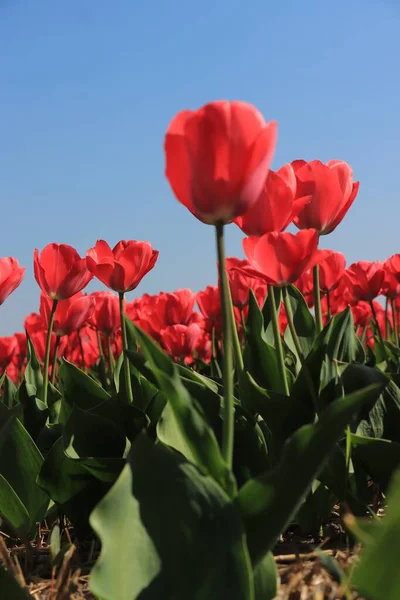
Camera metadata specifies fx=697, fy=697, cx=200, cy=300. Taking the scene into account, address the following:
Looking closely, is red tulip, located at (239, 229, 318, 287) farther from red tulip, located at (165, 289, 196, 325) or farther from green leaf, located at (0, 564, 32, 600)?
red tulip, located at (165, 289, 196, 325)

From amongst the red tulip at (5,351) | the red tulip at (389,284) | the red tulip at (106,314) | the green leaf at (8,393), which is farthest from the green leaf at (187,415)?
the red tulip at (5,351)

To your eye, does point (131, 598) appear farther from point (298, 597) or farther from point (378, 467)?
point (378, 467)

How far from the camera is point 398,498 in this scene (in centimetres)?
92

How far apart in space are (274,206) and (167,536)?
79cm

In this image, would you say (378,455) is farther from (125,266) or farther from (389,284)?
(389,284)

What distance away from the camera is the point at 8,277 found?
90.6 inches

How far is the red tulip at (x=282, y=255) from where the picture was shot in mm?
1571

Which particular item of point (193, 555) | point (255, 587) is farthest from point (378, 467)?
point (193, 555)

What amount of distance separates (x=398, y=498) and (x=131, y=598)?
0.52 m

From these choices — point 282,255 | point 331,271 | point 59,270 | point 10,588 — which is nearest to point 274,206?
point 282,255

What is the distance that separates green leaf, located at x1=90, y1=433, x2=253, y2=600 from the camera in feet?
3.79

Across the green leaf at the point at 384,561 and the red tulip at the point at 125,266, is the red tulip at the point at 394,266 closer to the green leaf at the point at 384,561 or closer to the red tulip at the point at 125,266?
the red tulip at the point at 125,266

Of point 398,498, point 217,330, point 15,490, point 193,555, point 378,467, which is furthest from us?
point 217,330

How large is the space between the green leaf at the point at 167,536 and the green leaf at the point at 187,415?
0.13ft
